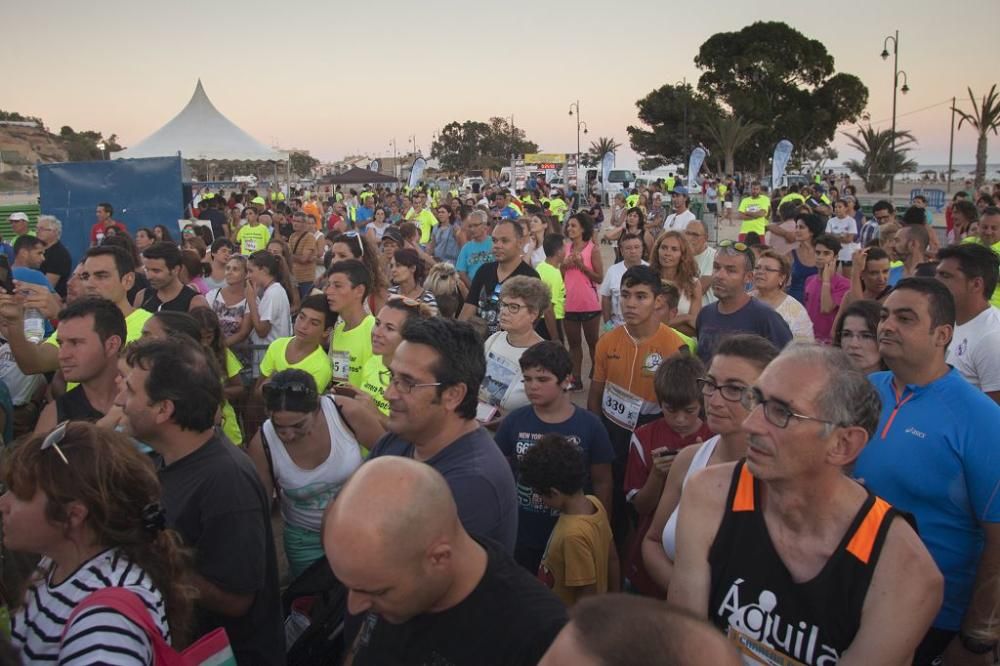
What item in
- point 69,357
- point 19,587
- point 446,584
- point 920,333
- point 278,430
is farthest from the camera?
point 69,357

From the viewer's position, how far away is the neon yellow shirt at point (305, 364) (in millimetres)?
4797

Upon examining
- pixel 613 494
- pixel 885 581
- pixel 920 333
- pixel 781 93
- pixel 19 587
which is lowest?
pixel 613 494

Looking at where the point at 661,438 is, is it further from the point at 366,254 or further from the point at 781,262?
the point at 366,254

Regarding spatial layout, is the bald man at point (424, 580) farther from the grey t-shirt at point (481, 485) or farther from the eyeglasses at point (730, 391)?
the eyeglasses at point (730, 391)

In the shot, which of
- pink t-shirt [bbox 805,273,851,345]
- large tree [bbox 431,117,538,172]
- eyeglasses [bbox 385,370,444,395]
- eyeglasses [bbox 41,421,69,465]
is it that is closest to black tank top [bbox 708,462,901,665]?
eyeglasses [bbox 385,370,444,395]

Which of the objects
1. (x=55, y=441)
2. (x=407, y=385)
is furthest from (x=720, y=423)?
(x=55, y=441)

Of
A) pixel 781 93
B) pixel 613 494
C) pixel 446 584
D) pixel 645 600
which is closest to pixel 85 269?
pixel 613 494

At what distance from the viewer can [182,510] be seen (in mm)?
2531

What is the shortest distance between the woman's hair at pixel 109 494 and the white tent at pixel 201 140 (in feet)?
66.1

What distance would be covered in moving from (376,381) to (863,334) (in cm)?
266

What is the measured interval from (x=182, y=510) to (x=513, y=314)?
8.83ft

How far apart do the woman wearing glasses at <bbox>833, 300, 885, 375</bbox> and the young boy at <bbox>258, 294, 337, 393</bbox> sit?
312cm

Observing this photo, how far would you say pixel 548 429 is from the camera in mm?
3928

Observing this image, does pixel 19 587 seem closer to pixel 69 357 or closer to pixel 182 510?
pixel 182 510
